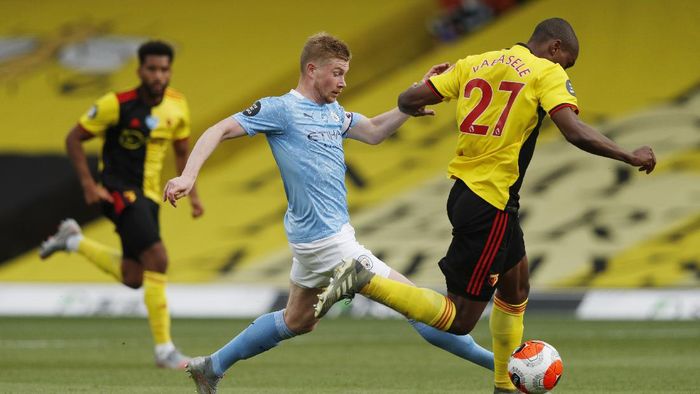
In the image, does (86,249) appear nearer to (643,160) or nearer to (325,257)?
(325,257)

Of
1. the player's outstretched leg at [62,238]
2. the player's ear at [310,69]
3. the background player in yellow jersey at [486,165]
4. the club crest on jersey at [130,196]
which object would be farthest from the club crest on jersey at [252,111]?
the player's outstretched leg at [62,238]

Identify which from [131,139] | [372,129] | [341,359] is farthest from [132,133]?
[372,129]

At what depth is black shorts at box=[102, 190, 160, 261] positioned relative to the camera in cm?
1069

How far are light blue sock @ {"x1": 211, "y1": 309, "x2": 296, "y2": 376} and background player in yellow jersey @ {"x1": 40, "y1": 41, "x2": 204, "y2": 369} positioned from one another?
3.07 m

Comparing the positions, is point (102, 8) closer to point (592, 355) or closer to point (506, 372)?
point (592, 355)

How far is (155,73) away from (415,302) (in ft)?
14.5

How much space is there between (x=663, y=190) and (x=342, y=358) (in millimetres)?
8061

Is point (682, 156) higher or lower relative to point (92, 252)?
lower

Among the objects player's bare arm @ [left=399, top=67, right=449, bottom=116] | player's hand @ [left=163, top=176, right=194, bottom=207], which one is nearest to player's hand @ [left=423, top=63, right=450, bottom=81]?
player's bare arm @ [left=399, top=67, right=449, bottom=116]

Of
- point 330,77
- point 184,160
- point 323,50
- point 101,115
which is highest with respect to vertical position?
point 323,50

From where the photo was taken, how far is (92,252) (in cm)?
1201

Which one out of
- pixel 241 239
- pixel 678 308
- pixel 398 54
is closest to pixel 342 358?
pixel 678 308

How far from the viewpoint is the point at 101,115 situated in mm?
10836

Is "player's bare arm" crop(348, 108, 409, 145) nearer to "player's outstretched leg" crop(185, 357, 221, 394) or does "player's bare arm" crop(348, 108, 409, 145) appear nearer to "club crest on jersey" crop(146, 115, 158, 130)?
"player's outstretched leg" crop(185, 357, 221, 394)
